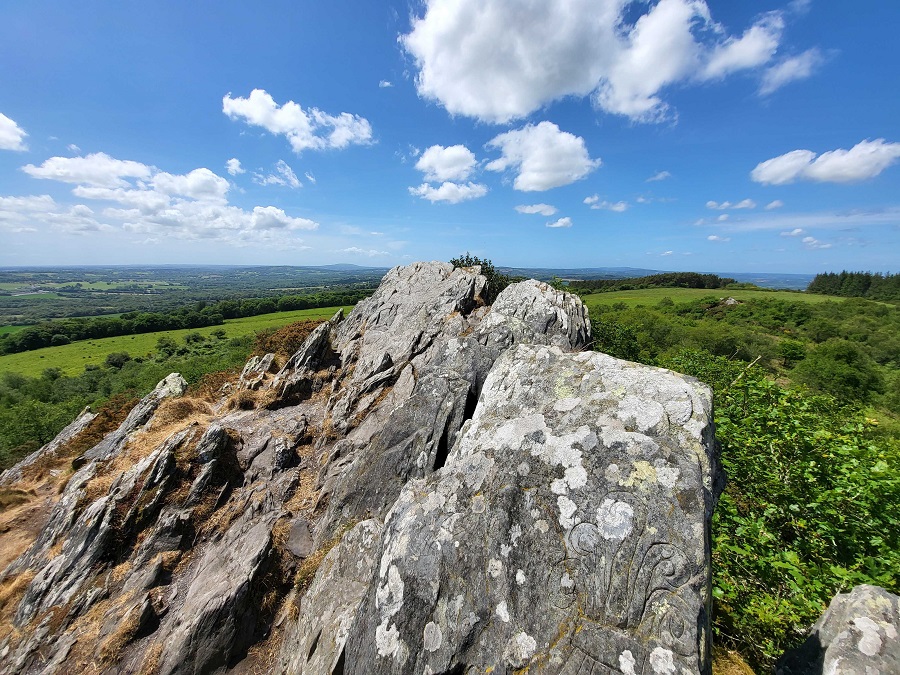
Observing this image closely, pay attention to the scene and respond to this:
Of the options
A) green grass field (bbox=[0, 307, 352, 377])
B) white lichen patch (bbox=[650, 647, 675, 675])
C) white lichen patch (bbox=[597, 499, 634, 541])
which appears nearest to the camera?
white lichen patch (bbox=[650, 647, 675, 675])

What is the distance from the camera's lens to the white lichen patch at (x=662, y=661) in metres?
4.29

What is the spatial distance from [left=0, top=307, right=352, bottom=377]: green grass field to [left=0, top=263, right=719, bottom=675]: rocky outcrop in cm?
6636

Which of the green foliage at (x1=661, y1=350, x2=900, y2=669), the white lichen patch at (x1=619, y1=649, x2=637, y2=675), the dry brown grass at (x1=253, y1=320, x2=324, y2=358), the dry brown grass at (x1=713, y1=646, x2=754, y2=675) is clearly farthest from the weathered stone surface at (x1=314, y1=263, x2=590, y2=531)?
the dry brown grass at (x1=713, y1=646, x2=754, y2=675)

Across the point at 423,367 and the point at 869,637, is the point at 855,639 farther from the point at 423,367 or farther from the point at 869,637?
the point at 423,367

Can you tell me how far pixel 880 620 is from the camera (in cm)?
452

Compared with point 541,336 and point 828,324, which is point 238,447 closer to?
point 541,336

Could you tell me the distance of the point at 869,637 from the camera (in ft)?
14.6

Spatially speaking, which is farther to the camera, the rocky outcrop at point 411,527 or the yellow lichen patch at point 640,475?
the yellow lichen patch at point 640,475

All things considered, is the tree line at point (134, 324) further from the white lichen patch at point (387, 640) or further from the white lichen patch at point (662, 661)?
the white lichen patch at point (662, 661)

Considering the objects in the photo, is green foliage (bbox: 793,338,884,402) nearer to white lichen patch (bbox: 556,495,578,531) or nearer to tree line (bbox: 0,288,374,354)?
white lichen patch (bbox: 556,495,578,531)

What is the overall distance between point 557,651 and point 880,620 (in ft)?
14.3

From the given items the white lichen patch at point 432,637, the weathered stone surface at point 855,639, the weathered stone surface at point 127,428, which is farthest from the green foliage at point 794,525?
the weathered stone surface at point 127,428

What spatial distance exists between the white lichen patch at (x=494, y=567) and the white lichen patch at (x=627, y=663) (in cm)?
196

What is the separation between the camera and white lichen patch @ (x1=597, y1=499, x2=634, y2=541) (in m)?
5.40
